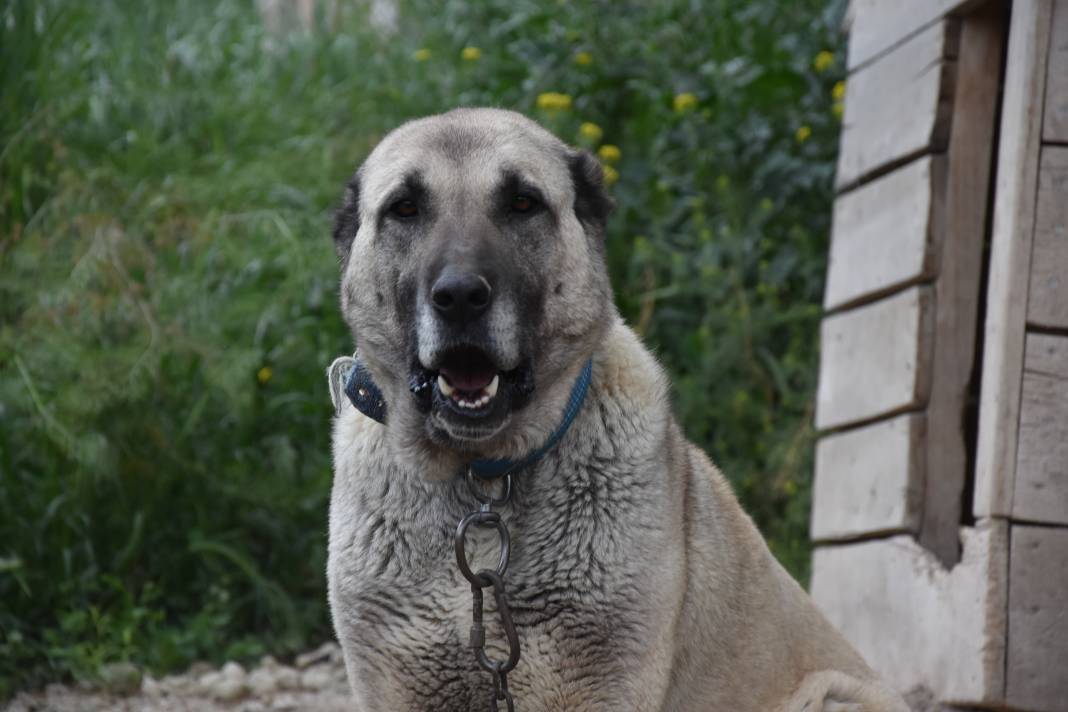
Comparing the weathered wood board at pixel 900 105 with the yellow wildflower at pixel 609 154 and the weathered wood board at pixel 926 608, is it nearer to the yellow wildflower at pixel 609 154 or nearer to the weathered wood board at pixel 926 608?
the weathered wood board at pixel 926 608

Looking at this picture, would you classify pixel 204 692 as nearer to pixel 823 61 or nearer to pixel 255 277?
pixel 255 277

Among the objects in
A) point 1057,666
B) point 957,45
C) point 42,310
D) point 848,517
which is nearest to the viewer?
point 1057,666

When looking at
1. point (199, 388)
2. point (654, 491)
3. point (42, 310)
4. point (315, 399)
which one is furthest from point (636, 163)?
point (654, 491)

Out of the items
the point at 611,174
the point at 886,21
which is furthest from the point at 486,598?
the point at 611,174

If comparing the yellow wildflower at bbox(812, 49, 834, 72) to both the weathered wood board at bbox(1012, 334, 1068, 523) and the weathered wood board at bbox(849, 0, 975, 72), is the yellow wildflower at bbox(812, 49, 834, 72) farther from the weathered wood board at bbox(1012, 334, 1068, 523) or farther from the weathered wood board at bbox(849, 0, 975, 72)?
the weathered wood board at bbox(1012, 334, 1068, 523)

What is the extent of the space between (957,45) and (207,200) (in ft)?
9.65

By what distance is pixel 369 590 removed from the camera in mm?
2518

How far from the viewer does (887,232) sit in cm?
393

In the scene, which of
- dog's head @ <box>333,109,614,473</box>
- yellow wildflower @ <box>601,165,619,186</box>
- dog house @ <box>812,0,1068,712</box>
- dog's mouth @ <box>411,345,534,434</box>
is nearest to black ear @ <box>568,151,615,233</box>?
dog's head @ <box>333,109,614,473</box>

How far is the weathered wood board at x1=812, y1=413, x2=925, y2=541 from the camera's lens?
3.68m

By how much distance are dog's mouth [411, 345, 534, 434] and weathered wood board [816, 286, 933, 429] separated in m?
1.60

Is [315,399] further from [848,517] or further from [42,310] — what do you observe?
[848,517]

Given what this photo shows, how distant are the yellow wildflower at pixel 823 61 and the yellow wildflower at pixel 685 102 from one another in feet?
1.65

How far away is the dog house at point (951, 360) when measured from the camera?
3258mm
